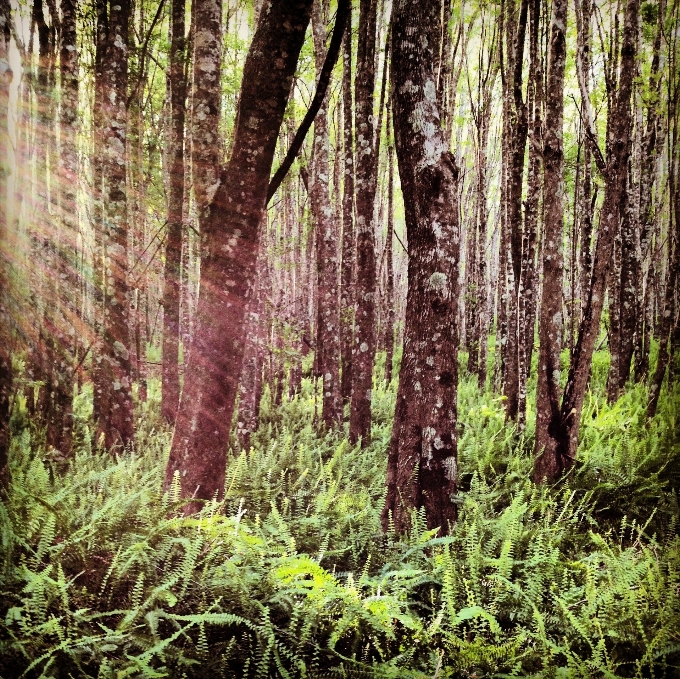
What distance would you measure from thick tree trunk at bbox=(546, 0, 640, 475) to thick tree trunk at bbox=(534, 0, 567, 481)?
0.08m

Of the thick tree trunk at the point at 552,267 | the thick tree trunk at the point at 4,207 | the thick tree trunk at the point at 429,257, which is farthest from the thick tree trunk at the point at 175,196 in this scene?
the thick tree trunk at the point at 552,267

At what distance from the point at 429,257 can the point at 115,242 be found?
4.13 meters

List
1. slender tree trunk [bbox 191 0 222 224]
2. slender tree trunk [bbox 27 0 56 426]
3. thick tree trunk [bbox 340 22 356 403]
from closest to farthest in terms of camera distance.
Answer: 1. slender tree trunk [bbox 191 0 222 224]
2. slender tree trunk [bbox 27 0 56 426]
3. thick tree trunk [bbox 340 22 356 403]

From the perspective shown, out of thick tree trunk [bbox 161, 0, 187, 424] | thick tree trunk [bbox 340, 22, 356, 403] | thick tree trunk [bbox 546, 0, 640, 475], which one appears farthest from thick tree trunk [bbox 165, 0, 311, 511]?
thick tree trunk [bbox 340, 22, 356, 403]

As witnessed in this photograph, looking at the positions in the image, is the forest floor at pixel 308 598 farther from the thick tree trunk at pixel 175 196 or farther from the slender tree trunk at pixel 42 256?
the thick tree trunk at pixel 175 196

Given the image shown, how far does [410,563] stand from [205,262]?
8.21ft

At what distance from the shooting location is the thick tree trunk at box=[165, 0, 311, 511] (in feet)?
10.5

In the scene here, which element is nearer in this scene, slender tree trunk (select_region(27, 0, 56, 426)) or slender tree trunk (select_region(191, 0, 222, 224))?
slender tree trunk (select_region(191, 0, 222, 224))

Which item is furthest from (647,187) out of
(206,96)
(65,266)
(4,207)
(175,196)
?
(4,207)

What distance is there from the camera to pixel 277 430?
793 cm

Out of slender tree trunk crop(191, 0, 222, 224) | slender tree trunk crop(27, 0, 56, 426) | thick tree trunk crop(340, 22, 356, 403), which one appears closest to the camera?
slender tree trunk crop(191, 0, 222, 224)

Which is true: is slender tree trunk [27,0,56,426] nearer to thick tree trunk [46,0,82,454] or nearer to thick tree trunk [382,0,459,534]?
thick tree trunk [46,0,82,454]

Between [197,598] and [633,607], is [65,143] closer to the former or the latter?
[197,598]

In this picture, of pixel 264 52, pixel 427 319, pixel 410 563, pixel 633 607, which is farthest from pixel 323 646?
pixel 264 52
